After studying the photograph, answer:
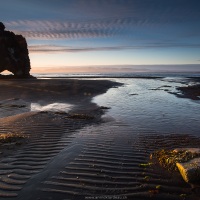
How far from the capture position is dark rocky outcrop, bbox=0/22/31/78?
61.4m

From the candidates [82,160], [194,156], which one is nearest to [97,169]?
[82,160]

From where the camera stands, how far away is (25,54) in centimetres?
6850

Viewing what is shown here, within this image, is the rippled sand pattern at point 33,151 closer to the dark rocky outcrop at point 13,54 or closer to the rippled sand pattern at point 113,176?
the rippled sand pattern at point 113,176

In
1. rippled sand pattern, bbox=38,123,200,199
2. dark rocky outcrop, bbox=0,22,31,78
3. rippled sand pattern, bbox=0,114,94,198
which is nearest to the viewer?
rippled sand pattern, bbox=38,123,200,199

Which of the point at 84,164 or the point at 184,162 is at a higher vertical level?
the point at 184,162

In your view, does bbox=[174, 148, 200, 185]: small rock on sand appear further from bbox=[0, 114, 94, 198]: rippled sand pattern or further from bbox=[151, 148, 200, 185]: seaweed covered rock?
bbox=[0, 114, 94, 198]: rippled sand pattern

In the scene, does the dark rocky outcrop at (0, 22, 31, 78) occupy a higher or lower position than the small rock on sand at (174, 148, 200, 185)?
higher

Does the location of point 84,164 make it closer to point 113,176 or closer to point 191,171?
point 113,176

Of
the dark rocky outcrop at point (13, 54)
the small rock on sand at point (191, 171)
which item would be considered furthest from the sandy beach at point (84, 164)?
the dark rocky outcrop at point (13, 54)

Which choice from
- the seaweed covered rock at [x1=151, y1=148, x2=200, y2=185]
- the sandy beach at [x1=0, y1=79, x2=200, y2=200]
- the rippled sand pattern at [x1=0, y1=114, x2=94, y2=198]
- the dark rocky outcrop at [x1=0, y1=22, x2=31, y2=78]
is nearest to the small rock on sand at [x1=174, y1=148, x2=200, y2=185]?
the seaweed covered rock at [x1=151, y1=148, x2=200, y2=185]

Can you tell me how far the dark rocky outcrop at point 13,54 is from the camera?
6141 centimetres

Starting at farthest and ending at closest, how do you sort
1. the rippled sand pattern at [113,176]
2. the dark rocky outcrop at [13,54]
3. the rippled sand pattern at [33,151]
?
the dark rocky outcrop at [13,54] < the rippled sand pattern at [33,151] < the rippled sand pattern at [113,176]

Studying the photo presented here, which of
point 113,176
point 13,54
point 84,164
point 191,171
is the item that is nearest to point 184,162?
point 191,171

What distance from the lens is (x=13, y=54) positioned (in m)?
63.7
